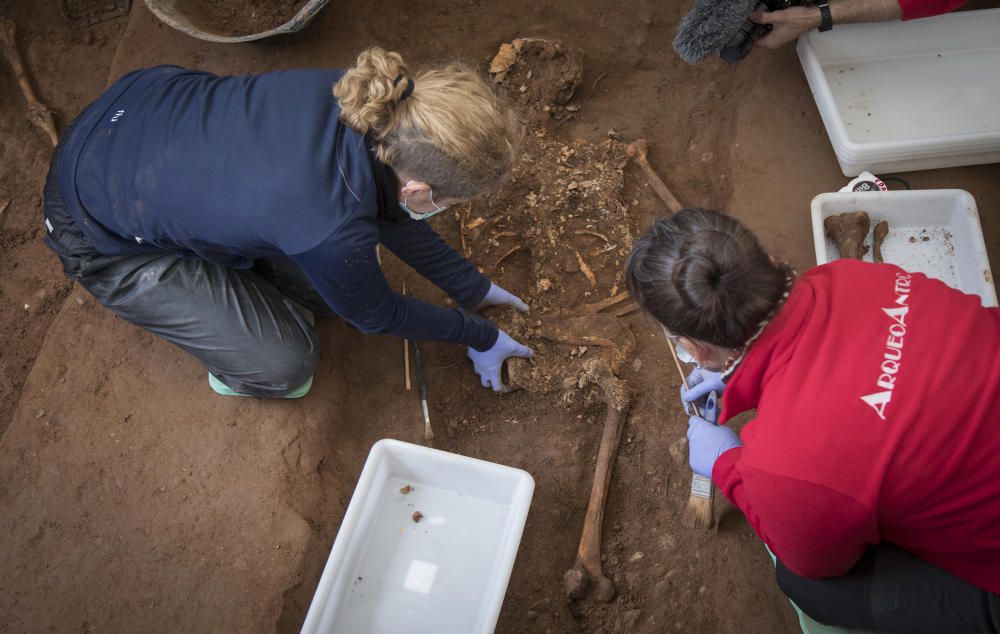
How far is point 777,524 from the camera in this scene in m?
1.80

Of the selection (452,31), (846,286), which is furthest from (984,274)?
(452,31)

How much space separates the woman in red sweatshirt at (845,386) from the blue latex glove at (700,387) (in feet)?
1.95

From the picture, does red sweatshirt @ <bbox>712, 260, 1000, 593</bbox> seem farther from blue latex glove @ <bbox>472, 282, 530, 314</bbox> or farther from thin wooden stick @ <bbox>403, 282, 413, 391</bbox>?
thin wooden stick @ <bbox>403, 282, 413, 391</bbox>

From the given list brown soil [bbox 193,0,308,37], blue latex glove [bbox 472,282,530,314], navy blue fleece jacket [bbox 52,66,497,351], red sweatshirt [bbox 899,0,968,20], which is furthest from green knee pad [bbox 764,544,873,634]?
brown soil [bbox 193,0,308,37]

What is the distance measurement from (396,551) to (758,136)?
2.70 m

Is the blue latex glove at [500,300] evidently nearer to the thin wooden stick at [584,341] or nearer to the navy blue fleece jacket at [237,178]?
the thin wooden stick at [584,341]

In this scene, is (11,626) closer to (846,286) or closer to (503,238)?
(503,238)

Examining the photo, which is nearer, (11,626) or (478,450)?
(11,626)

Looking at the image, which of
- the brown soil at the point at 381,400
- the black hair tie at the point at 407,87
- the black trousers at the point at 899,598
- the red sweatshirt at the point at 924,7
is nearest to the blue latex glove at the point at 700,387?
the brown soil at the point at 381,400

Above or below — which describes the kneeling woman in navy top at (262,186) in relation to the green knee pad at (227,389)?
above

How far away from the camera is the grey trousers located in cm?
265

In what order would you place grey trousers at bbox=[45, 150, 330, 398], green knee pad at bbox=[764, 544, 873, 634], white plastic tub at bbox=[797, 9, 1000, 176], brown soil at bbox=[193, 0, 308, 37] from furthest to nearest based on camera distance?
brown soil at bbox=[193, 0, 308, 37] < white plastic tub at bbox=[797, 9, 1000, 176] < grey trousers at bbox=[45, 150, 330, 398] < green knee pad at bbox=[764, 544, 873, 634]

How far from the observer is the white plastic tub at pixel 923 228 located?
3.10 metres

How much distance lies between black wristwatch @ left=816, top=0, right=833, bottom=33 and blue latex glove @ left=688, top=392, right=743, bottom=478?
1948mm
